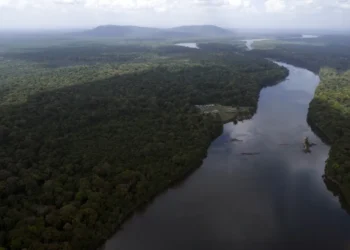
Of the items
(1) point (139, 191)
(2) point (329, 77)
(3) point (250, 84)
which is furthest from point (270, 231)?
(2) point (329, 77)

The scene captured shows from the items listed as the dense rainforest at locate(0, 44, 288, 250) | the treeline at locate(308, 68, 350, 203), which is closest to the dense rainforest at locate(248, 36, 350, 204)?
the treeline at locate(308, 68, 350, 203)

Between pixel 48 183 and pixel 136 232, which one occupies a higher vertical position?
pixel 48 183

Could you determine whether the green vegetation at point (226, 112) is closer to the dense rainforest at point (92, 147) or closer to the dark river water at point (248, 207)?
the dense rainforest at point (92, 147)

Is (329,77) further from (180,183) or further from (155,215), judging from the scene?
(155,215)

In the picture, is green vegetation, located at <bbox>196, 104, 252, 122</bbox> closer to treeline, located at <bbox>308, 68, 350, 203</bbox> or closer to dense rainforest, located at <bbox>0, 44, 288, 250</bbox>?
dense rainforest, located at <bbox>0, 44, 288, 250</bbox>

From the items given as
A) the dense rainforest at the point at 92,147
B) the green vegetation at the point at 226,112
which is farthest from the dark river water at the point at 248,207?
the green vegetation at the point at 226,112
